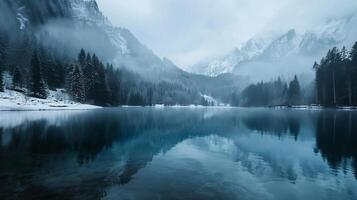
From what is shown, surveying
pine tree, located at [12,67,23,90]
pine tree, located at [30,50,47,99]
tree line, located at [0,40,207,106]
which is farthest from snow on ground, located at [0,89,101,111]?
pine tree, located at [12,67,23,90]

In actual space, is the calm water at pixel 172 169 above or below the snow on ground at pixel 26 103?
below

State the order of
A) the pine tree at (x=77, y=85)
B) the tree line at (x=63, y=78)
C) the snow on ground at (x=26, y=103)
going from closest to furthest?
1. the snow on ground at (x=26, y=103)
2. the tree line at (x=63, y=78)
3. the pine tree at (x=77, y=85)

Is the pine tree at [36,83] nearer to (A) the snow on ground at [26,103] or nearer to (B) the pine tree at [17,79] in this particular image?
(A) the snow on ground at [26,103]

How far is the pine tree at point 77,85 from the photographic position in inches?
3817

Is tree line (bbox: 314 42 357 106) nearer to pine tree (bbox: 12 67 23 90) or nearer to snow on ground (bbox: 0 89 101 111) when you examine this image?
snow on ground (bbox: 0 89 101 111)

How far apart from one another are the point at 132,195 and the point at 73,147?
12.2 meters

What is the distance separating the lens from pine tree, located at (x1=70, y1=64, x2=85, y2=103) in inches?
3817

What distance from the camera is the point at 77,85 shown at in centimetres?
9675

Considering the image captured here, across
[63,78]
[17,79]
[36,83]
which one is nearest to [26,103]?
[36,83]

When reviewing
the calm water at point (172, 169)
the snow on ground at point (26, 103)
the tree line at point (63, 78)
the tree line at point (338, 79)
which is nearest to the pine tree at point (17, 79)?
the tree line at point (63, 78)

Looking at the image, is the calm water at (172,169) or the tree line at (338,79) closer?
the calm water at (172,169)

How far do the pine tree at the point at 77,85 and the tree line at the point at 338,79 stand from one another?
99565 millimetres

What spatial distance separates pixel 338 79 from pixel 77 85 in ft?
346

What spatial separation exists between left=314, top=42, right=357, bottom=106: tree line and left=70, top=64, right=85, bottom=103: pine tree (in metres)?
99.6
